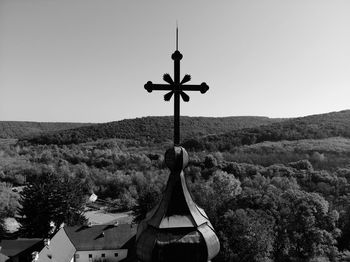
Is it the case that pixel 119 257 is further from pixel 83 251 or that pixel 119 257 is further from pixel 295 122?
pixel 295 122

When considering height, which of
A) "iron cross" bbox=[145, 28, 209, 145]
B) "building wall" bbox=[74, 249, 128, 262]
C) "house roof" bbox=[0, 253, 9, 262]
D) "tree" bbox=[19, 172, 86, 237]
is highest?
"iron cross" bbox=[145, 28, 209, 145]

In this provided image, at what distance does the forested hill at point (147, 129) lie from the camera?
137 meters

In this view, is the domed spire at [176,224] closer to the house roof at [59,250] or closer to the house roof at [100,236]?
the house roof at [59,250]

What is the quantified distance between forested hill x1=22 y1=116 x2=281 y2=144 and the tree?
277 ft

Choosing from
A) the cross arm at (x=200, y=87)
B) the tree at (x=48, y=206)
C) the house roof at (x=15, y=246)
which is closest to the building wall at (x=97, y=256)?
the house roof at (x=15, y=246)

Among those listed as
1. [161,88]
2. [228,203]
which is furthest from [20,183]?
[161,88]

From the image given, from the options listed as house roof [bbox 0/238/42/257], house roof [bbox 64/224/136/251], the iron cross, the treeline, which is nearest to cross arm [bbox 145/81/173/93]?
the iron cross

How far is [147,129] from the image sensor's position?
142250 mm

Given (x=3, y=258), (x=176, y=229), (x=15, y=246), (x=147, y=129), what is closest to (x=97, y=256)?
(x=15, y=246)

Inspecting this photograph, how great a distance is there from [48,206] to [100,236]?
9346 mm

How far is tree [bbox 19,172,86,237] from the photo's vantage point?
42.9 m

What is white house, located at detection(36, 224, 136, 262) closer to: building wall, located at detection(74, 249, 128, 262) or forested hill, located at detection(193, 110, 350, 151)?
building wall, located at detection(74, 249, 128, 262)

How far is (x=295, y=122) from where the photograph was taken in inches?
4633

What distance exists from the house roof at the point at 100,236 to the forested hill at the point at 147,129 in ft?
300
